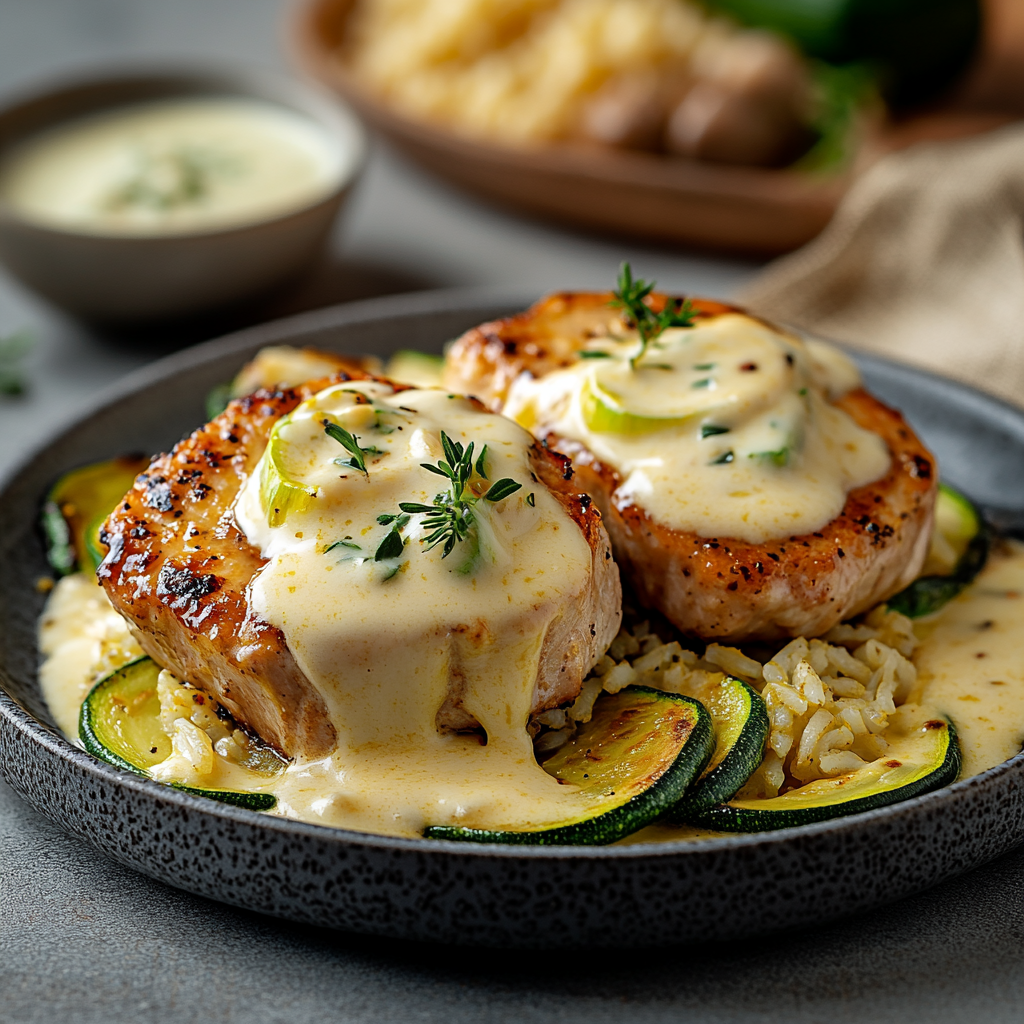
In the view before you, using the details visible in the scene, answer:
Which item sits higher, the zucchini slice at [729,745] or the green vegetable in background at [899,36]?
the green vegetable in background at [899,36]

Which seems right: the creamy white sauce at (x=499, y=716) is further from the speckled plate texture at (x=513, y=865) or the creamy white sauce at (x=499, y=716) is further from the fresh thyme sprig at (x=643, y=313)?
the fresh thyme sprig at (x=643, y=313)

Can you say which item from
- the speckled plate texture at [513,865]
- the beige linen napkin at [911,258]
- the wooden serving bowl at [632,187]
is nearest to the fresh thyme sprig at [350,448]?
the speckled plate texture at [513,865]

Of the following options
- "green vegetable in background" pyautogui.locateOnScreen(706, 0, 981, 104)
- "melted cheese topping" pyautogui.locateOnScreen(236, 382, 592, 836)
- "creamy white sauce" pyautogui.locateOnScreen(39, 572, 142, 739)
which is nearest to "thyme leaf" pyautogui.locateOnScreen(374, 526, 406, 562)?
"melted cheese topping" pyautogui.locateOnScreen(236, 382, 592, 836)

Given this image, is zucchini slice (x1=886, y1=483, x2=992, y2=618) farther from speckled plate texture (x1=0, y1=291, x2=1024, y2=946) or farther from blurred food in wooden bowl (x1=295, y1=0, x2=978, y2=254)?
blurred food in wooden bowl (x1=295, y1=0, x2=978, y2=254)

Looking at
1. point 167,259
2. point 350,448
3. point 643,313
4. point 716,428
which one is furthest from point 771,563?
point 167,259

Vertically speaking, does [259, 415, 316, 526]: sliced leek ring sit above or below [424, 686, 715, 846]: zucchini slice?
above

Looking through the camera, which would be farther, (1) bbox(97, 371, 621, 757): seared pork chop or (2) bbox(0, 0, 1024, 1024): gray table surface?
(1) bbox(97, 371, 621, 757): seared pork chop

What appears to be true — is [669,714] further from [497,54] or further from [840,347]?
[497,54]
